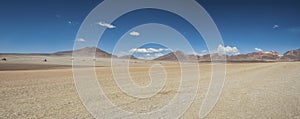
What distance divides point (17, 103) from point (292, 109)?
10.5m

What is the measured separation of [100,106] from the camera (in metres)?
8.94

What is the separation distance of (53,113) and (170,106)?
423cm

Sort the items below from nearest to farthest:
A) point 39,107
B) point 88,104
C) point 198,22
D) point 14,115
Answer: point 14,115 → point 39,107 → point 88,104 → point 198,22

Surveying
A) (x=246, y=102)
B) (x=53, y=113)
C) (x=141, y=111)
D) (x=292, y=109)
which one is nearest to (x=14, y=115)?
(x=53, y=113)

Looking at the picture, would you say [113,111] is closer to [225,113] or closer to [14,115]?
[14,115]

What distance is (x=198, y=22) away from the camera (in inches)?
452

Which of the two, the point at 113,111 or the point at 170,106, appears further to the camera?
the point at 170,106

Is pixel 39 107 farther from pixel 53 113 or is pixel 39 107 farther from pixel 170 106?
pixel 170 106

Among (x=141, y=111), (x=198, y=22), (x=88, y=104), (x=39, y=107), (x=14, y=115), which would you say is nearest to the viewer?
(x=14, y=115)

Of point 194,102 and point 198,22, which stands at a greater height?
point 198,22

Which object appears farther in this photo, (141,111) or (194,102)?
(194,102)

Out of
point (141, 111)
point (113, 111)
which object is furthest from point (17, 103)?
point (141, 111)

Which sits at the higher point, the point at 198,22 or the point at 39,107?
the point at 198,22

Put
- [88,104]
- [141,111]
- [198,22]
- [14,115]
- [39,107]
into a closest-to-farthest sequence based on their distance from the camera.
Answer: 1. [14,115]
2. [141,111]
3. [39,107]
4. [88,104]
5. [198,22]
